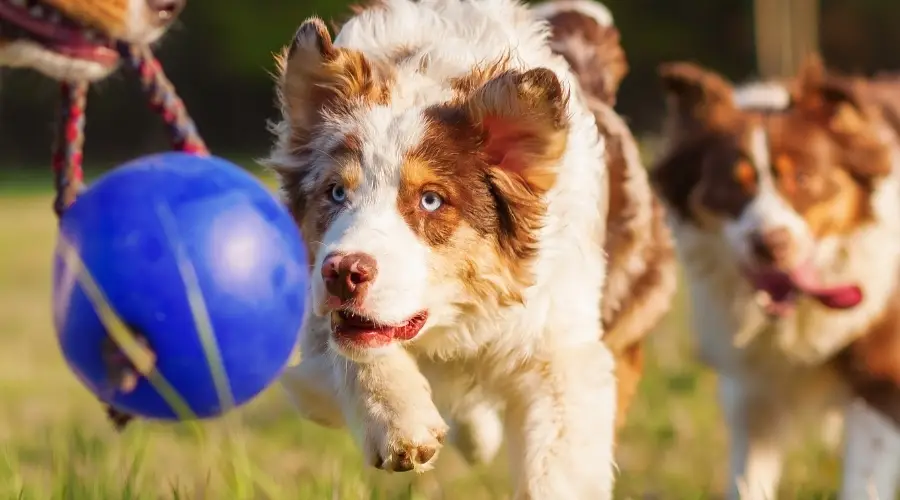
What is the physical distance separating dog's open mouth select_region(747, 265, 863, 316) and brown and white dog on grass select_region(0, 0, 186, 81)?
7.50 ft

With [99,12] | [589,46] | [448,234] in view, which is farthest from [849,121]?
[99,12]

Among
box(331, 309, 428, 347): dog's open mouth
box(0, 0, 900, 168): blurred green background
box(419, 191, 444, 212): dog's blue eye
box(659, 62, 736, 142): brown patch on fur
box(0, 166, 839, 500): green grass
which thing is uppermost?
box(419, 191, 444, 212): dog's blue eye

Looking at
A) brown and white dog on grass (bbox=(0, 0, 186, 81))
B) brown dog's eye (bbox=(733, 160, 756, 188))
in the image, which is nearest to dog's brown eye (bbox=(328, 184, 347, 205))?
Answer: brown and white dog on grass (bbox=(0, 0, 186, 81))

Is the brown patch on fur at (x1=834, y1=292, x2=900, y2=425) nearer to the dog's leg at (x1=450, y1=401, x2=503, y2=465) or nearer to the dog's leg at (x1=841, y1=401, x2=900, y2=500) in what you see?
the dog's leg at (x1=841, y1=401, x2=900, y2=500)

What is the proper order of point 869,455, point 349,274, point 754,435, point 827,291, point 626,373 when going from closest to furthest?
1. point 349,274
2. point 626,373
3. point 869,455
4. point 827,291
5. point 754,435

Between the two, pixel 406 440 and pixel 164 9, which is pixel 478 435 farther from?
pixel 164 9

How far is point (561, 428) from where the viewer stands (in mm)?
3371

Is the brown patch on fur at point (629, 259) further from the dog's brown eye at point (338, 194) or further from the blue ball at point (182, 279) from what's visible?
the blue ball at point (182, 279)

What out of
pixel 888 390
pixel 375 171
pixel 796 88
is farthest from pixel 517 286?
pixel 796 88

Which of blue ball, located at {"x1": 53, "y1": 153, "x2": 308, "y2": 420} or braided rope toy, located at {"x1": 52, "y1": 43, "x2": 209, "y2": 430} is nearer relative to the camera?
blue ball, located at {"x1": 53, "y1": 153, "x2": 308, "y2": 420}

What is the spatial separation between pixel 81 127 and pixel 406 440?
1.51 meters

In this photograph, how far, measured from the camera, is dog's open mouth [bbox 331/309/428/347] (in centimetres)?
292

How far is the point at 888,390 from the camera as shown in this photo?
4523 millimetres

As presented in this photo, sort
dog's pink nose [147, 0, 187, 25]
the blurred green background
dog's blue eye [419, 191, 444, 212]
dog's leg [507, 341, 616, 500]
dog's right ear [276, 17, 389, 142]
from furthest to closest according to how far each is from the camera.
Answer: the blurred green background → dog's pink nose [147, 0, 187, 25] → dog's leg [507, 341, 616, 500] → dog's right ear [276, 17, 389, 142] → dog's blue eye [419, 191, 444, 212]
